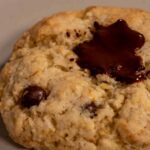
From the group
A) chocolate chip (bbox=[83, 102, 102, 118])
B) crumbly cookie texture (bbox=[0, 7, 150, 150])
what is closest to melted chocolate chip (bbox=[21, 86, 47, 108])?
crumbly cookie texture (bbox=[0, 7, 150, 150])

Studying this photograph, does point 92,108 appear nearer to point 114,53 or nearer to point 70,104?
point 70,104

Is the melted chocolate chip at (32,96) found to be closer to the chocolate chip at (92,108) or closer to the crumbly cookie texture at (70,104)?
the crumbly cookie texture at (70,104)

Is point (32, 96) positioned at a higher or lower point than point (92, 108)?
higher

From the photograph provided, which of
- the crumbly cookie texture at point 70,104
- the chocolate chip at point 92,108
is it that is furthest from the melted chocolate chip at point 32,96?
the chocolate chip at point 92,108

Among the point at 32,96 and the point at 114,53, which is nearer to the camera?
the point at 32,96

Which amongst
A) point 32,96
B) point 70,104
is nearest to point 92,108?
point 70,104

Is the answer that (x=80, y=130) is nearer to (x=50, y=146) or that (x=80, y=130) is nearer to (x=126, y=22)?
(x=50, y=146)
